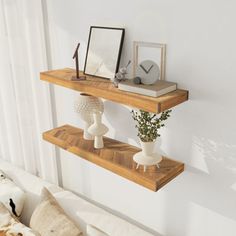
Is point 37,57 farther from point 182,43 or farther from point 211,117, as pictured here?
point 211,117

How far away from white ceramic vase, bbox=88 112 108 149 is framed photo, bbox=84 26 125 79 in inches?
8.2

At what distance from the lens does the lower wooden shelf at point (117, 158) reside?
140 centimetres

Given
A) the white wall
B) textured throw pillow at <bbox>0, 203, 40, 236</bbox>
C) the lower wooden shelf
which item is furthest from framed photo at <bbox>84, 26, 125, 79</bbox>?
textured throw pillow at <bbox>0, 203, 40, 236</bbox>

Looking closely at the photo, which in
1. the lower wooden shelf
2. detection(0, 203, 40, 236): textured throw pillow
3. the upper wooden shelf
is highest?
the upper wooden shelf

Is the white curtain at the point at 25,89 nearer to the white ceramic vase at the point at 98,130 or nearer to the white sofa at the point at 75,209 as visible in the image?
the white sofa at the point at 75,209

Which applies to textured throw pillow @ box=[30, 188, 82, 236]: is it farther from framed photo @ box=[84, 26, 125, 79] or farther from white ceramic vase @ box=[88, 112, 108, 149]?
framed photo @ box=[84, 26, 125, 79]

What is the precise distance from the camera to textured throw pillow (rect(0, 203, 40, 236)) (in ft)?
5.64

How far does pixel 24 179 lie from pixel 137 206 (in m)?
A: 0.83

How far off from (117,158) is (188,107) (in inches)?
16.1

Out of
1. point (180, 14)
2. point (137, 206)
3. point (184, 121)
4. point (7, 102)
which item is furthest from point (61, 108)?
point (180, 14)

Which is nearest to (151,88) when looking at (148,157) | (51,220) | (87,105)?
(148,157)

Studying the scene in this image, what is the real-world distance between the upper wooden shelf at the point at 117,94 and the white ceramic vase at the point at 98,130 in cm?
19

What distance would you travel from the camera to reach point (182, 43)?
1337 mm

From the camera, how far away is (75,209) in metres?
1.87
